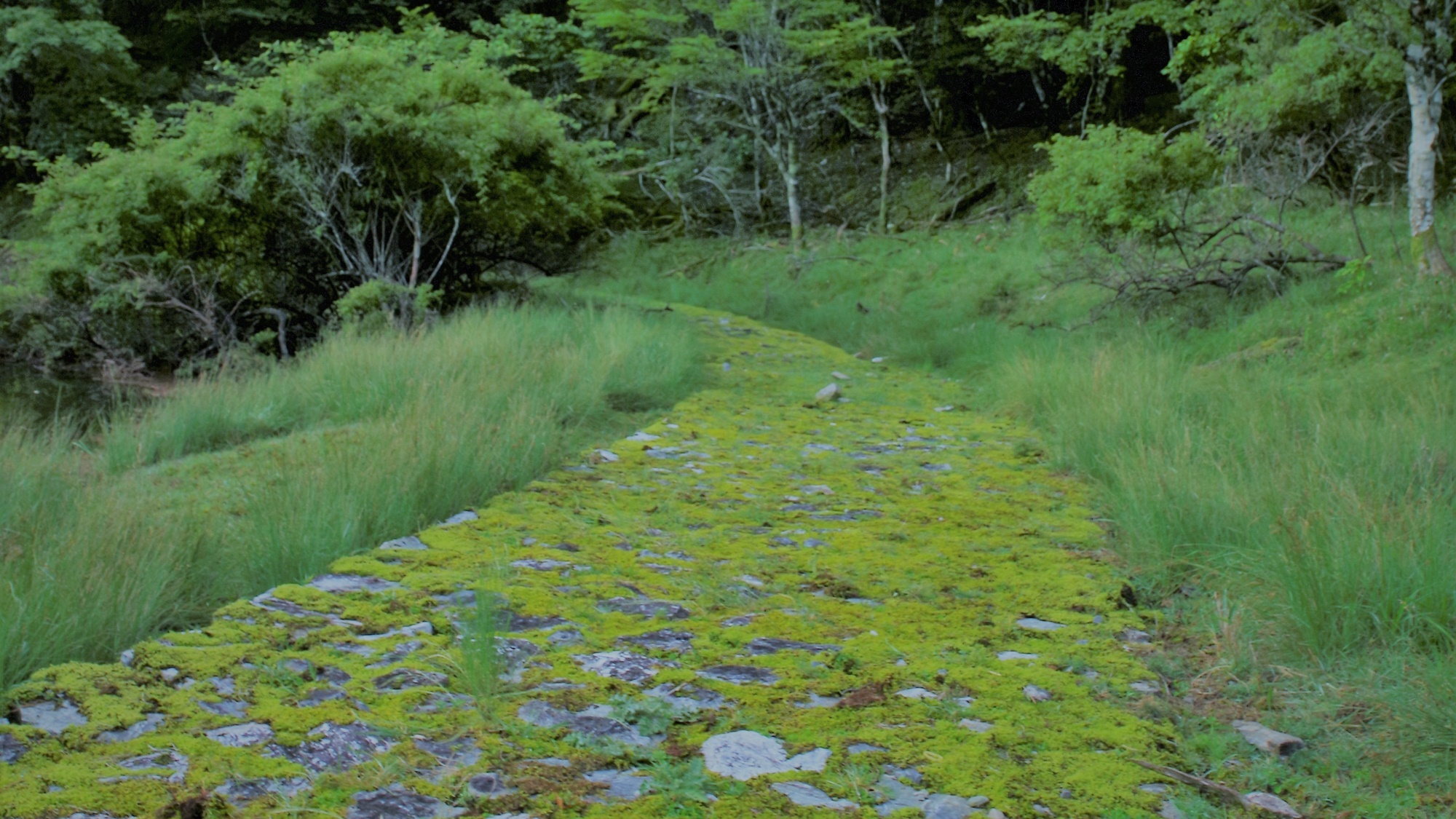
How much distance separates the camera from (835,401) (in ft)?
26.9

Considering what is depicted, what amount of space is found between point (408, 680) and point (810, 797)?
1173 millimetres

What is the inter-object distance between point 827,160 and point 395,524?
21543 mm

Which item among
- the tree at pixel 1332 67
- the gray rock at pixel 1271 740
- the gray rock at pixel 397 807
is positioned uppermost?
the tree at pixel 1332 67

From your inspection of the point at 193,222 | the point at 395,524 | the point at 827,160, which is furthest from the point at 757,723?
the point at 827,160

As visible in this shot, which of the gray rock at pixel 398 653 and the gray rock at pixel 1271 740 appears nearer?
the gray rock at pixel 1271 740

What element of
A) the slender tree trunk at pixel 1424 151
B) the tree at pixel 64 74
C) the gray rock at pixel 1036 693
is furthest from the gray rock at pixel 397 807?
the tree at pixel 64 74

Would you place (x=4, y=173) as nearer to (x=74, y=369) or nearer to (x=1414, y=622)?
(x=74, y=369)

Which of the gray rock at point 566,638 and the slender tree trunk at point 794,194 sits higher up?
the slender tree trunk at point 794,194

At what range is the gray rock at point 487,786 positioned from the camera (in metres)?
2.13

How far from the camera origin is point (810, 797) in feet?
7.09

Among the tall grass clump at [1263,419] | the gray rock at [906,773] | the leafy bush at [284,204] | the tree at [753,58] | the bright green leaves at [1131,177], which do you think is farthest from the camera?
the tree at [753,58]

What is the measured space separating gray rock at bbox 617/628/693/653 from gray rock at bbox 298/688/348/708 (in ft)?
2.72

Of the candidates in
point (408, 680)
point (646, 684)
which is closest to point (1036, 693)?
point (646, 684)

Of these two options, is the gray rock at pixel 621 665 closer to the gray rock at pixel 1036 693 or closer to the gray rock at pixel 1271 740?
the gray rock at pixel 1036 693
